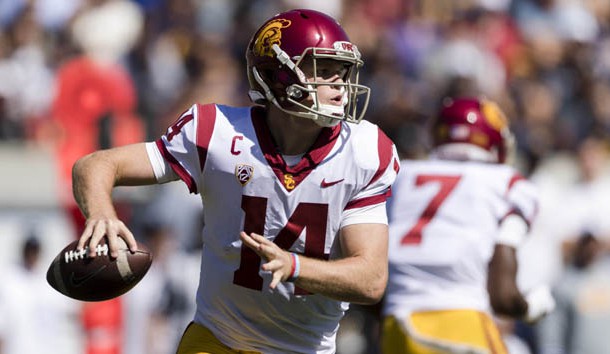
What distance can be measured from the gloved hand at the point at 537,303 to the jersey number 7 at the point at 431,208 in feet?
1.89

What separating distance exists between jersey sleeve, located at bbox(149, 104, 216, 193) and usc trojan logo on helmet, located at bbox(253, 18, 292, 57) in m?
0.32

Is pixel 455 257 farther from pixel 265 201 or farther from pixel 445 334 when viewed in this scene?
pixel 265 201

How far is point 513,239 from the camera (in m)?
5.66

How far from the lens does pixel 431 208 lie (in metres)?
5.87

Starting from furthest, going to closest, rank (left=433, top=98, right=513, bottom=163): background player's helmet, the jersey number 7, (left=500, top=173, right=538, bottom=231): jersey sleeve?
1. (left=433, top=98, right=513, bottom=163): background player's helmet
2. the jersey number 7
3. (left=500, top=173, right=538, bottom=231): jersey sleeve

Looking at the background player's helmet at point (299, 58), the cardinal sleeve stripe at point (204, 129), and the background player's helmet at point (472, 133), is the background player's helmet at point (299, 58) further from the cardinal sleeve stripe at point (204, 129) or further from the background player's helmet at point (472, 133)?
the background player's helmet at point (472, 133)

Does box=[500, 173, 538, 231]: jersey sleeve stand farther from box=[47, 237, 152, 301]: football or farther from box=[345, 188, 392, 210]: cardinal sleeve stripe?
box=[47, 237, 152, 301]: football

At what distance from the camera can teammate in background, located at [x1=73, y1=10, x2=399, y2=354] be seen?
433 cm

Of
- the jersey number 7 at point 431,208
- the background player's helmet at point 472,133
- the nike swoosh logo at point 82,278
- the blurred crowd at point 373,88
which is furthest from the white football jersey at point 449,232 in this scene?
the blurred crowd at point 373,88

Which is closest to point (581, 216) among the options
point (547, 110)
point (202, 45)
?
point (547, 110)

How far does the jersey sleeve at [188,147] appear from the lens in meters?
4.35

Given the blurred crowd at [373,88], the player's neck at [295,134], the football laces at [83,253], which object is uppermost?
the player's neck at [295,134]

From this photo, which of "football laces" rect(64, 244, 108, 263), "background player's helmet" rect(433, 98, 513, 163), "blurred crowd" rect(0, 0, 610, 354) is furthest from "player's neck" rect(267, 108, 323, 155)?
"blurred crowd" rect(0, 0, 610, 354)

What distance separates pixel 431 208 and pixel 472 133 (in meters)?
0.46
